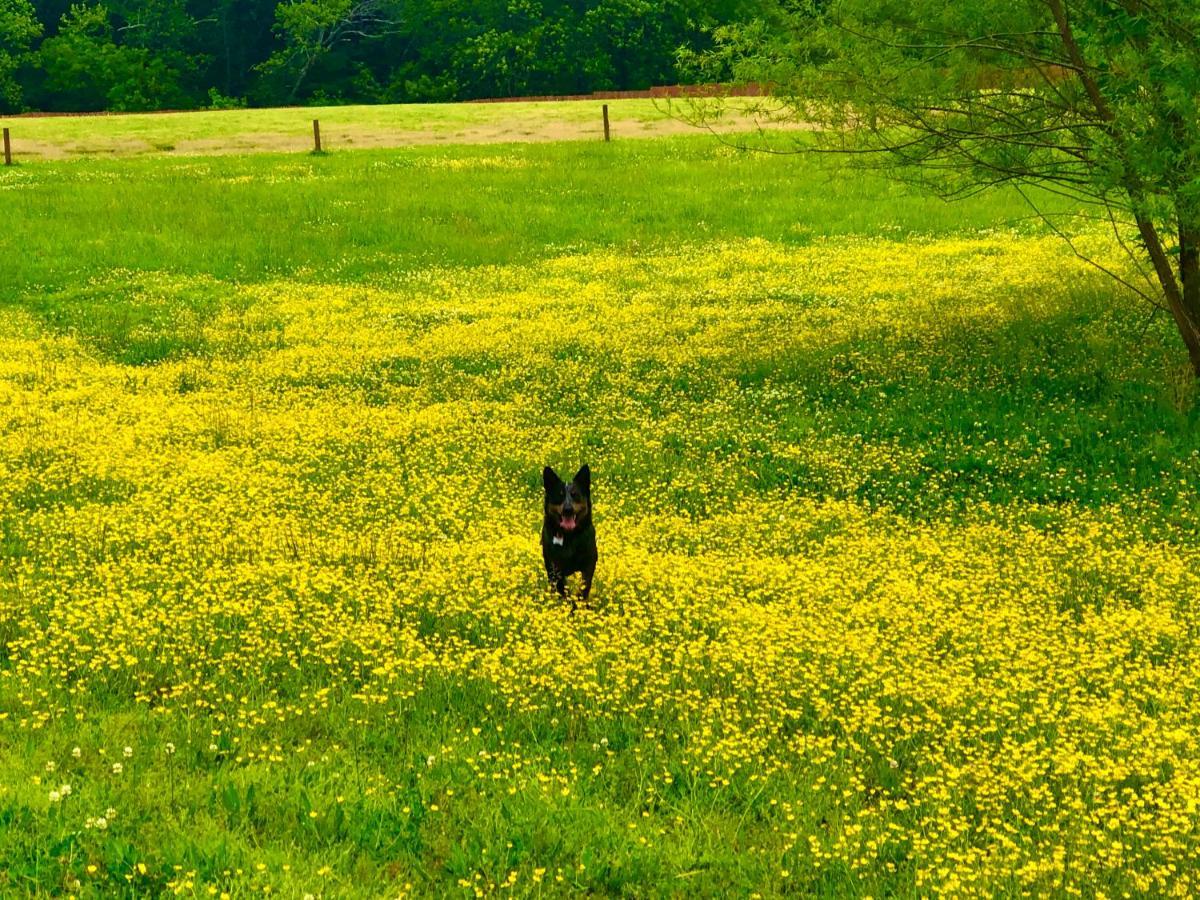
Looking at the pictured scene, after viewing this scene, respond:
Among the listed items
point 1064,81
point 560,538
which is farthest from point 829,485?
point 1064,81

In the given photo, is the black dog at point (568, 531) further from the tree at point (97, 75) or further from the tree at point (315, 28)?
the tree at point (315, 28)

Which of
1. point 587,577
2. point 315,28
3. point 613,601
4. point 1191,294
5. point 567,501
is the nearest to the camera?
point 567,501

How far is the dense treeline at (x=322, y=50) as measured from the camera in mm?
96000

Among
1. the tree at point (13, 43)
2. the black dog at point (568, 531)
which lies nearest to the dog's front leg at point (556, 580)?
the black dog at point (568, 531)

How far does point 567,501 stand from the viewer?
29.7ft

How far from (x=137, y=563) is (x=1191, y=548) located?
1000 cm

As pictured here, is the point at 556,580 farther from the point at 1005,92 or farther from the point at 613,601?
the point at 1005,92

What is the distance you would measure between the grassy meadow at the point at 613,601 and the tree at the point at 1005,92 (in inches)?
112

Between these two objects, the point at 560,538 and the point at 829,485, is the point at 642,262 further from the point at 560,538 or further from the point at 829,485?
the point at 560,538

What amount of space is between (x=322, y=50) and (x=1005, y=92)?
9608 cm

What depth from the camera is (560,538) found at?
30.3ft

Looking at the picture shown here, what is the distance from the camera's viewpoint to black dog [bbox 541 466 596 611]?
9109 mm

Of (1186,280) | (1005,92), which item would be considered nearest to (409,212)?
(1005,92)

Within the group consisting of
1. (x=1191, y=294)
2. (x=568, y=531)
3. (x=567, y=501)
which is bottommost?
(x=568, y=531)
